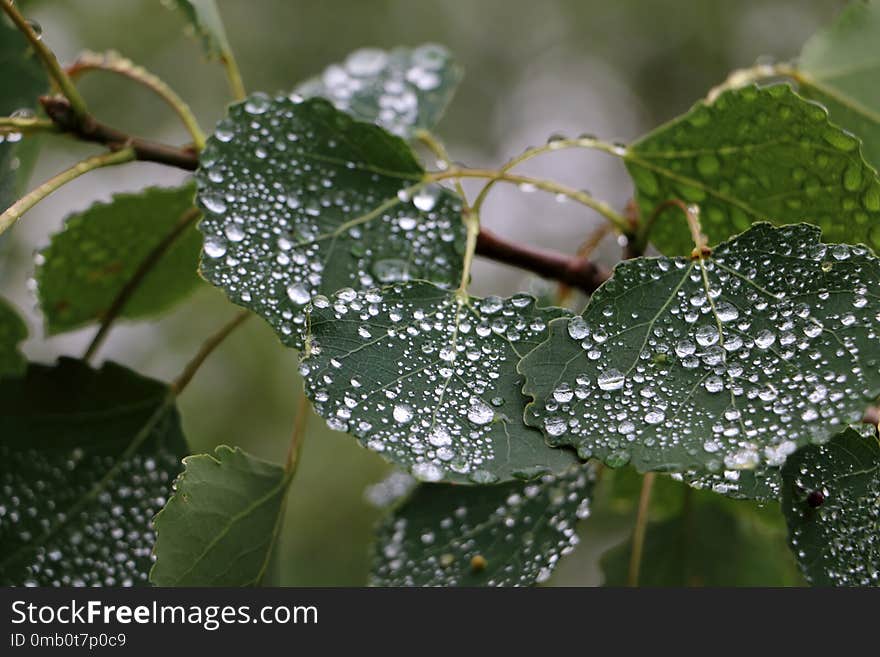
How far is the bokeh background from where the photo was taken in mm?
3713

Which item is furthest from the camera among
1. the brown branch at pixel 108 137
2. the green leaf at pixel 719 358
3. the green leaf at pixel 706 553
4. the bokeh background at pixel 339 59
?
the bokeh background at pixel 339 59

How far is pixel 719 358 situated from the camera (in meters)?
0.58

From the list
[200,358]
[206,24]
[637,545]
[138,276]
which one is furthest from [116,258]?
[637,545]

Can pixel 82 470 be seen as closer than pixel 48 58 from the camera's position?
No

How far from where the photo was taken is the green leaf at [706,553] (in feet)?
3.50

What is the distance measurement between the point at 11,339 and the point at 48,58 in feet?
1.17

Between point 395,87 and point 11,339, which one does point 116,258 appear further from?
point 395,87

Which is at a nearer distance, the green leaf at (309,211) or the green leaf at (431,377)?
the green leaf at (431,377)

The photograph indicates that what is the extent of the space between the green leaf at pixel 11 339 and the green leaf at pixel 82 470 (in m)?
0.06

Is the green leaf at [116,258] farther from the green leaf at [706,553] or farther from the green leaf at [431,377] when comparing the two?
the green leaf at [706,553]

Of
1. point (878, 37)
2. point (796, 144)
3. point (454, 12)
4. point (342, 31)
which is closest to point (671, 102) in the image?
point (454, 12)

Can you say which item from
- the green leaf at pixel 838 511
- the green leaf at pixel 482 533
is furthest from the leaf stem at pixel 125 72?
the green leaf at pixel 838 511

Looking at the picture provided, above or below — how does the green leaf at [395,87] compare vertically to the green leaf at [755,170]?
above

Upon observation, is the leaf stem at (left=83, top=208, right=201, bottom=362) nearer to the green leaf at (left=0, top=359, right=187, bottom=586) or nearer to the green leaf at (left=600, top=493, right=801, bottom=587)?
the green leaf at (left=0, top=359, right=187, bottom=586)
